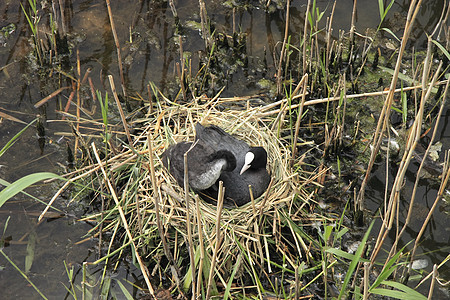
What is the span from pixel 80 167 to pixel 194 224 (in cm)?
122

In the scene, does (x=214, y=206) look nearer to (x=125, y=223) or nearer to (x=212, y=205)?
(x=212, y=205)

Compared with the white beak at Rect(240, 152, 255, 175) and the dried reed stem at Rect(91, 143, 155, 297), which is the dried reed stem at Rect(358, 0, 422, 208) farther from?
the dried reed stem at Rect(91, 143, 155, 297)

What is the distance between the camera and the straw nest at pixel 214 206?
3.89 metres

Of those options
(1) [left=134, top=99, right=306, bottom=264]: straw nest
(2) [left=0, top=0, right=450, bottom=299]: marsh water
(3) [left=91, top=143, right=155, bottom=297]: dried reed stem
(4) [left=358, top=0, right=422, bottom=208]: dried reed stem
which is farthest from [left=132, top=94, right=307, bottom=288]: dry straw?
(4) [left=358, top=0, right=422, bottom=208]: dried reed stem

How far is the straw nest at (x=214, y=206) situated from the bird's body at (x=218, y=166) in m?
0.09

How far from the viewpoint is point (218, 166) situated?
3.84 m

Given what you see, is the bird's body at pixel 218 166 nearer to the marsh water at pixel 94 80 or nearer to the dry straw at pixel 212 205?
the dry straw at pixel 212 205

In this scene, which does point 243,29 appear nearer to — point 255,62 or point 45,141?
point 255,62

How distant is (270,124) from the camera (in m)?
4.66

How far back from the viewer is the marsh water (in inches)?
156

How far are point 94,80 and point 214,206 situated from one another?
1.84 meters

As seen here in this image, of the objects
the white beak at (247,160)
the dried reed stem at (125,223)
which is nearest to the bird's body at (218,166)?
the white beak at (247,160)

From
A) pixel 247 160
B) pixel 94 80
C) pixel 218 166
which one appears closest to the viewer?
pixel 218 166

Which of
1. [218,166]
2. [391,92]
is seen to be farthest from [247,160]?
[391,92]
